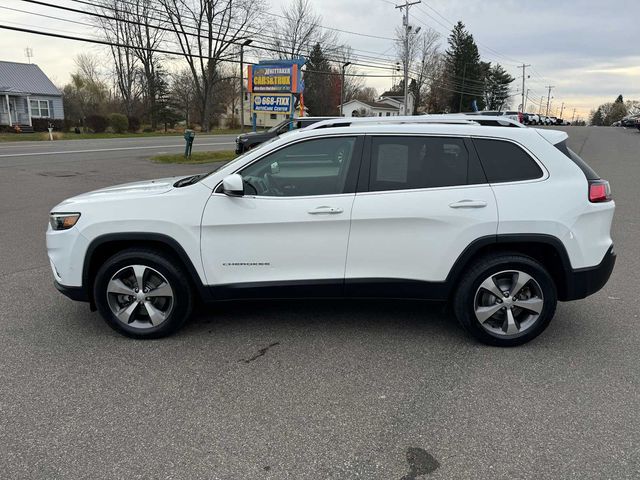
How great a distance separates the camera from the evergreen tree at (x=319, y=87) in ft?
221

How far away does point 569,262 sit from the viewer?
3859 mm

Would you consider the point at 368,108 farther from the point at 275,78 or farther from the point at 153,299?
the point at 153,299

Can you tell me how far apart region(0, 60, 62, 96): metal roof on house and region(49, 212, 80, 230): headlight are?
49.5 m

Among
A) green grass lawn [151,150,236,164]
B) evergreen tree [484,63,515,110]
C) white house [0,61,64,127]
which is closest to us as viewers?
green grass lawn [151,150,236,164]

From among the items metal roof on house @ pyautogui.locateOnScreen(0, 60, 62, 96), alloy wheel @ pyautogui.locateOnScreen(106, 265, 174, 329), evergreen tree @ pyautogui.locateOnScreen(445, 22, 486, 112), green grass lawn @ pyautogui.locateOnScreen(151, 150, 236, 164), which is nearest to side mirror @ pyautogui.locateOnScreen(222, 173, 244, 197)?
alloy wheel @ pyautogui.locateOnScreen(106, 265, 174, 329)

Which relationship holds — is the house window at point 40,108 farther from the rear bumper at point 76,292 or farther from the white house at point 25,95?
the rear bumper at point 76,292

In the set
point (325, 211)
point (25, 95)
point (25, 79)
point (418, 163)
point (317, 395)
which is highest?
point (25, 79)

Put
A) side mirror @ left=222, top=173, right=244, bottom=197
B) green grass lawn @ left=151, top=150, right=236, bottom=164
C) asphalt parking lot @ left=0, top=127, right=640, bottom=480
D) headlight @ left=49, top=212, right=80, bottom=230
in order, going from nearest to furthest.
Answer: asphalt parking lot @ left=0, top=127, right=640, bottom=480 → side mirror @ left=222, top=173, right=244, bottom=197 → headlight @ left=49, top=212, right=80, bottom=230 → green grass lawn @ left=151, top=150, right=236, bottom=164

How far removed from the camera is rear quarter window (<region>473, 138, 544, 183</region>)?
12.7ft

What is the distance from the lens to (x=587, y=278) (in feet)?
12.8

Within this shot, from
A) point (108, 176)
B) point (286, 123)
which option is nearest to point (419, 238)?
point (108, 176)

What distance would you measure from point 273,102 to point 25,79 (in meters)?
37.5

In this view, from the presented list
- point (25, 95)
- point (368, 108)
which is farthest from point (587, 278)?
point (368, 108)

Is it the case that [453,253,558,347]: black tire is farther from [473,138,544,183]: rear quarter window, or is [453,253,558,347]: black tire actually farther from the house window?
the house window
